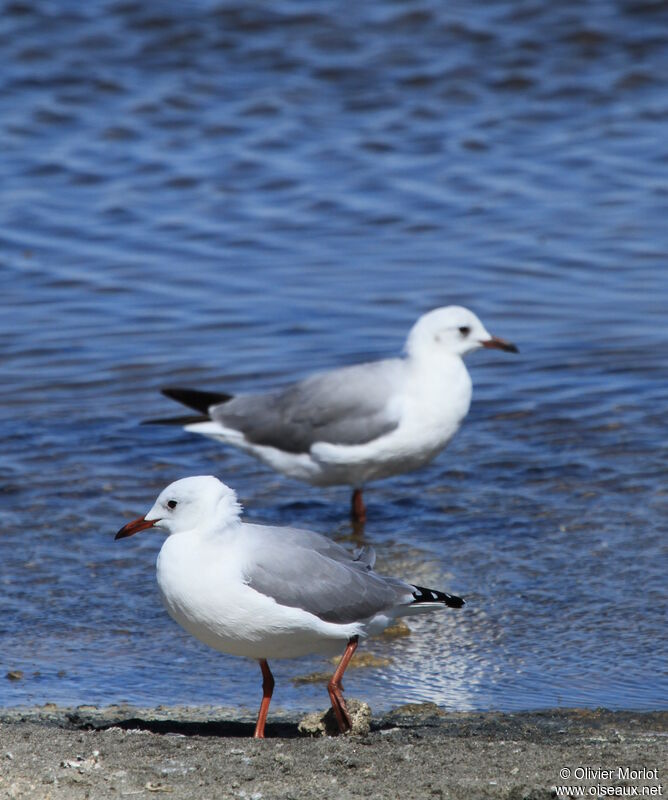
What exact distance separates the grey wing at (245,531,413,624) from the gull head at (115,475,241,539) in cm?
18

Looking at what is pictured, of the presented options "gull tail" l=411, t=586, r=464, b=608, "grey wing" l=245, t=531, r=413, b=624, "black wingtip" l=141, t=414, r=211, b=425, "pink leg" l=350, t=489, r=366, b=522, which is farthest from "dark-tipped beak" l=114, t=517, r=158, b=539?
"black wingtip" l=141, t=414, r=211, b=425

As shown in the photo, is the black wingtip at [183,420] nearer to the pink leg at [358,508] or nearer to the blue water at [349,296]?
the blue water at [349,296]

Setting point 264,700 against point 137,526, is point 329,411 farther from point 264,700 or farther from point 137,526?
point 264,700

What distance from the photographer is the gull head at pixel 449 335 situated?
823 cm

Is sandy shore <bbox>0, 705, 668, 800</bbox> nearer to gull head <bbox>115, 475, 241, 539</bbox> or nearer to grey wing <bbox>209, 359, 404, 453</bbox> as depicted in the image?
gull head <bbox>115, 475, 241, 539</bbox>

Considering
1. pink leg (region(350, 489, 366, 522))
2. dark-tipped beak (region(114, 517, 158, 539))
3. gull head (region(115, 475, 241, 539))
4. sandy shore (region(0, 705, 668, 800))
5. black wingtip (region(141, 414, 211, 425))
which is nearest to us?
sandy shore (region(0, 705, 668, 800))

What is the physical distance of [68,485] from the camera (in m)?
8.32

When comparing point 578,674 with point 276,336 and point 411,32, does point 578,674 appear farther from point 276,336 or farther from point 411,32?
point 411,32

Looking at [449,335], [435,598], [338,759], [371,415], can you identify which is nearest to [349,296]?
[449,335]

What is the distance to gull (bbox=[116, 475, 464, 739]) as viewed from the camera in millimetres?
5176

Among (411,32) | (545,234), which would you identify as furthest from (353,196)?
(411,32)

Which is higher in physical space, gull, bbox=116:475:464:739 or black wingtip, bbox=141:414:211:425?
gull, bbox=116:475:464:739

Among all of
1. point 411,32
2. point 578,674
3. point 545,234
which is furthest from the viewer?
point 411,32

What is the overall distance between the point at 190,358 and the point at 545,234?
11.4 feet
